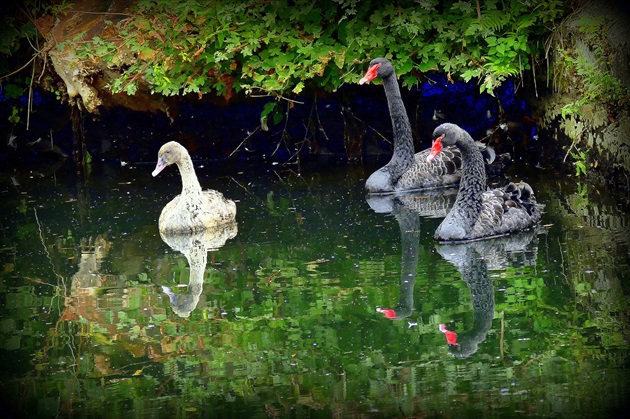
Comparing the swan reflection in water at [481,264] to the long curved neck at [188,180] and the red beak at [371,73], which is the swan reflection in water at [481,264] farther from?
the red beak at [371,73]

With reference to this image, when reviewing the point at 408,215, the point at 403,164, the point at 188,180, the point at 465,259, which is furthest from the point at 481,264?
the point at 403,164

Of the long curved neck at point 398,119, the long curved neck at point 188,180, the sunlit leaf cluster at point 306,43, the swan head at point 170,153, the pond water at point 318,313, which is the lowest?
the pond water at point 318,313

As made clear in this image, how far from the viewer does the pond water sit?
17.2ft

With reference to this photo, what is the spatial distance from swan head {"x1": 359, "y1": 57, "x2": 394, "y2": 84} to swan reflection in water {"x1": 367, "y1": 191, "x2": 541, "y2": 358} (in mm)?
1306

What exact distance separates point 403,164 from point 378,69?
38.0 inches

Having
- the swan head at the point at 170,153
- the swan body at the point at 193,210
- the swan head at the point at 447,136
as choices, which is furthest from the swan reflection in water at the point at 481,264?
the swan head at the point at 170,153

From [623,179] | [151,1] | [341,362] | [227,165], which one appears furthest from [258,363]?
[151,1]

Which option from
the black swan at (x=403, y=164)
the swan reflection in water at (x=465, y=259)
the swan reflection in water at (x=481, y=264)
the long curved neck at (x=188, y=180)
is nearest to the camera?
the swan reflection in water at (x=481, y=264)

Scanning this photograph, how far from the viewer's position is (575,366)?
538 cm

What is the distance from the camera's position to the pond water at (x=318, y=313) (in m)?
5.24

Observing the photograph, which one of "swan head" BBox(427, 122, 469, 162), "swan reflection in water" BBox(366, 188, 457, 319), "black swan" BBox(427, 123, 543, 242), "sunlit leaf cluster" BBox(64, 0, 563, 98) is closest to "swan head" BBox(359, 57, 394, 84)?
"sunlit leaf cluster" BBox(64, 0, 563, 98)

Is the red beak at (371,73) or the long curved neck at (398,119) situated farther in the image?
the long curved neck at (398,119)

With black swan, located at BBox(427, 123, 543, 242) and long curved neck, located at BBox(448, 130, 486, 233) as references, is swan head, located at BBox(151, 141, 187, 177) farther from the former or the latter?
long curved neck, located at BBox(448, 130, 486, 233)

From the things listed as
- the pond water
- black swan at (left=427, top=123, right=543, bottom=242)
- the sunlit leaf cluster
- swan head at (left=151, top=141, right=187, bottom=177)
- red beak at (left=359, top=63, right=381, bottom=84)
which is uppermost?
the sunlit leaf cluster
